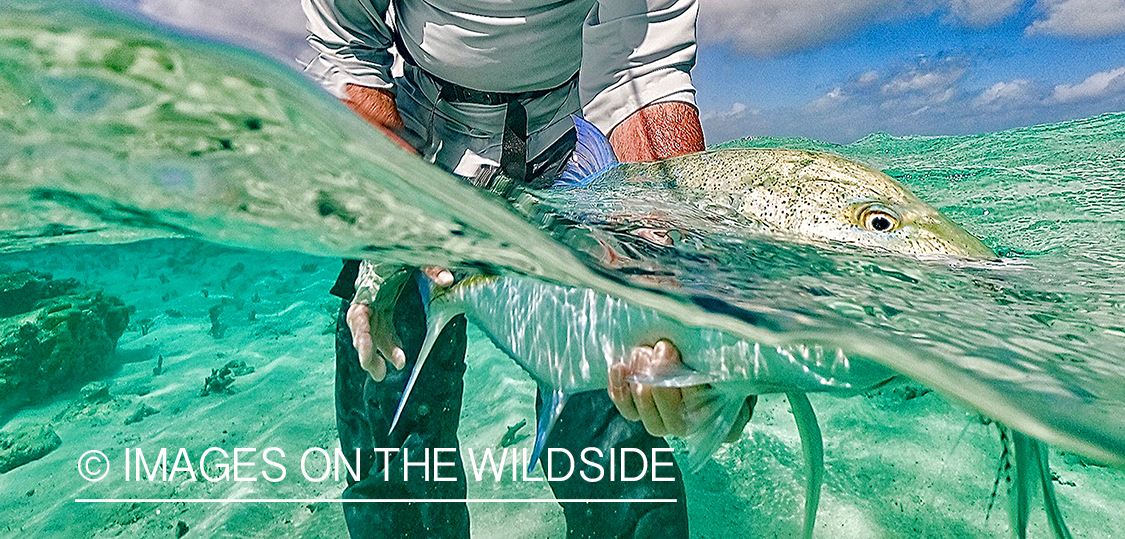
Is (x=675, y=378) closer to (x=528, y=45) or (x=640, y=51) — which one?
(x=528, y=45)

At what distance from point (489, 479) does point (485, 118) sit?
3.63 metres

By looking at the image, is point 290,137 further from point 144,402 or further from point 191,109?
point 144,402

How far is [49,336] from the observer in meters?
8.95

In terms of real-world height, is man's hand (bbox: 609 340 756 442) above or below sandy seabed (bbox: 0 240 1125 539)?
above

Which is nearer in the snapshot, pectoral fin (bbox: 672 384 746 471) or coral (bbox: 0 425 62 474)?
pectoral fin (bbox: 672 384 746 471)

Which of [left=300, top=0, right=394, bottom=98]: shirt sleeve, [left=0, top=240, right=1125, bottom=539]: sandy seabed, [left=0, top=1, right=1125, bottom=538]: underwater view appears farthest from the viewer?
[left=0, top=240, right=1125, bottom=539]: sandy seabed

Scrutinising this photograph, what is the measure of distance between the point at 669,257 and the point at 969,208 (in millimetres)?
4347

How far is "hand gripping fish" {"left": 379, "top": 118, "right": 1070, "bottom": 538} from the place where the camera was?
1.47 meters

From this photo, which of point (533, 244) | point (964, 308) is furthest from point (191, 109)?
point (964, 308)

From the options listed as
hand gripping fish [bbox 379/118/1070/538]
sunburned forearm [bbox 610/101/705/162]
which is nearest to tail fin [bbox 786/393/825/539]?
hand gripping fish [bbox 379/118/1070/538]

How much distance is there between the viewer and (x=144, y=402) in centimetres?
903

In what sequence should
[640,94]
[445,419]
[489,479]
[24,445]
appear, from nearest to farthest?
[445,419] < [640,94] < [489,479] < [24,445]

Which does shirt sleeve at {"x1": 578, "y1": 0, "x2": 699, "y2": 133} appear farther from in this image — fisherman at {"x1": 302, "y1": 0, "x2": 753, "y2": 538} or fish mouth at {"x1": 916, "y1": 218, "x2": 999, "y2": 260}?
fish mouth at {"x1": 916, "y1": 218, "x2": 999, "y2": 260}

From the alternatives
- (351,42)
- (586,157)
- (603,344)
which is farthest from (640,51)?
(603,344)
